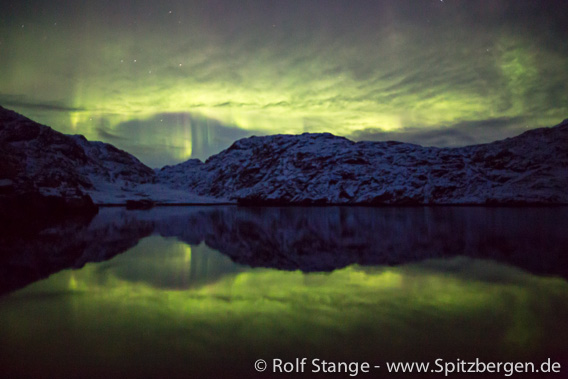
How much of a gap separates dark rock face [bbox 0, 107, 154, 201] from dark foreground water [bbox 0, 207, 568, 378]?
28.8 m

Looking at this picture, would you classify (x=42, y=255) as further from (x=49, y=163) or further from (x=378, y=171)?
(x=378, y=171)

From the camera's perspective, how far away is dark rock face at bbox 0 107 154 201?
3373cm

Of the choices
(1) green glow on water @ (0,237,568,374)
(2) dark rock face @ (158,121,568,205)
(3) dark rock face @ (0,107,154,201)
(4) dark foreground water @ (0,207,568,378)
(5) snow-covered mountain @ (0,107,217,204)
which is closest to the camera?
(4) dark foreground water @ (0,207,568,378)

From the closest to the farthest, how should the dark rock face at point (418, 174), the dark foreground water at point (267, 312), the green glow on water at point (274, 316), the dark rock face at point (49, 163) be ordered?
the dark foreground water at point (267, 312)
the green glow on water at point (274, 316)
the dark rock face at point (49, 163)
the dark rock face at point (418, 174)

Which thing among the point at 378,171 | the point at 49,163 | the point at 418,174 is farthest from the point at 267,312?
the point at 378,171

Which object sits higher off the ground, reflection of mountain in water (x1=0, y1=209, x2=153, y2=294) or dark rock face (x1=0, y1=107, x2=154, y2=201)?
dark rock face (x1=0, y1=107, x2=154, y2=201)

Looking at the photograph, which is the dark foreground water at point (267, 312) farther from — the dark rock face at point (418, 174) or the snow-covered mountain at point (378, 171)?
the dark rock face at point (418, 174)

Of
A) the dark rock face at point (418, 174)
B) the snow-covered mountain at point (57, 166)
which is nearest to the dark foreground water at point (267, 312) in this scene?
the snow-covered mountain at point (57, 166)

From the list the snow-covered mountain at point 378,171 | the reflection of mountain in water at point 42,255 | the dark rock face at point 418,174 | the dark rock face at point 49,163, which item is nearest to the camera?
the reflection of mountain in water at point 42,255

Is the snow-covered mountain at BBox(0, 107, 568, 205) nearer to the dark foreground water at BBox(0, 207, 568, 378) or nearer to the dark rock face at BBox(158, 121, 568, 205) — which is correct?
the dark rock face at BBox(158, 121, 568, 205)

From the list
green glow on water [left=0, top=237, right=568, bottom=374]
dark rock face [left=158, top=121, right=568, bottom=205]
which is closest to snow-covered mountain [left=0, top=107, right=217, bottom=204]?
green glow on water [left=0, top=237, right=568, bottom=374]

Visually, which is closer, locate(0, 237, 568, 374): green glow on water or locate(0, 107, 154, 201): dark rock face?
locate(0, 237, 568, 374): green glow on water

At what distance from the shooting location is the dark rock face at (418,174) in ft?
296

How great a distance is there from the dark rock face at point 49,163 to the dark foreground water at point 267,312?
28804 millimetres
